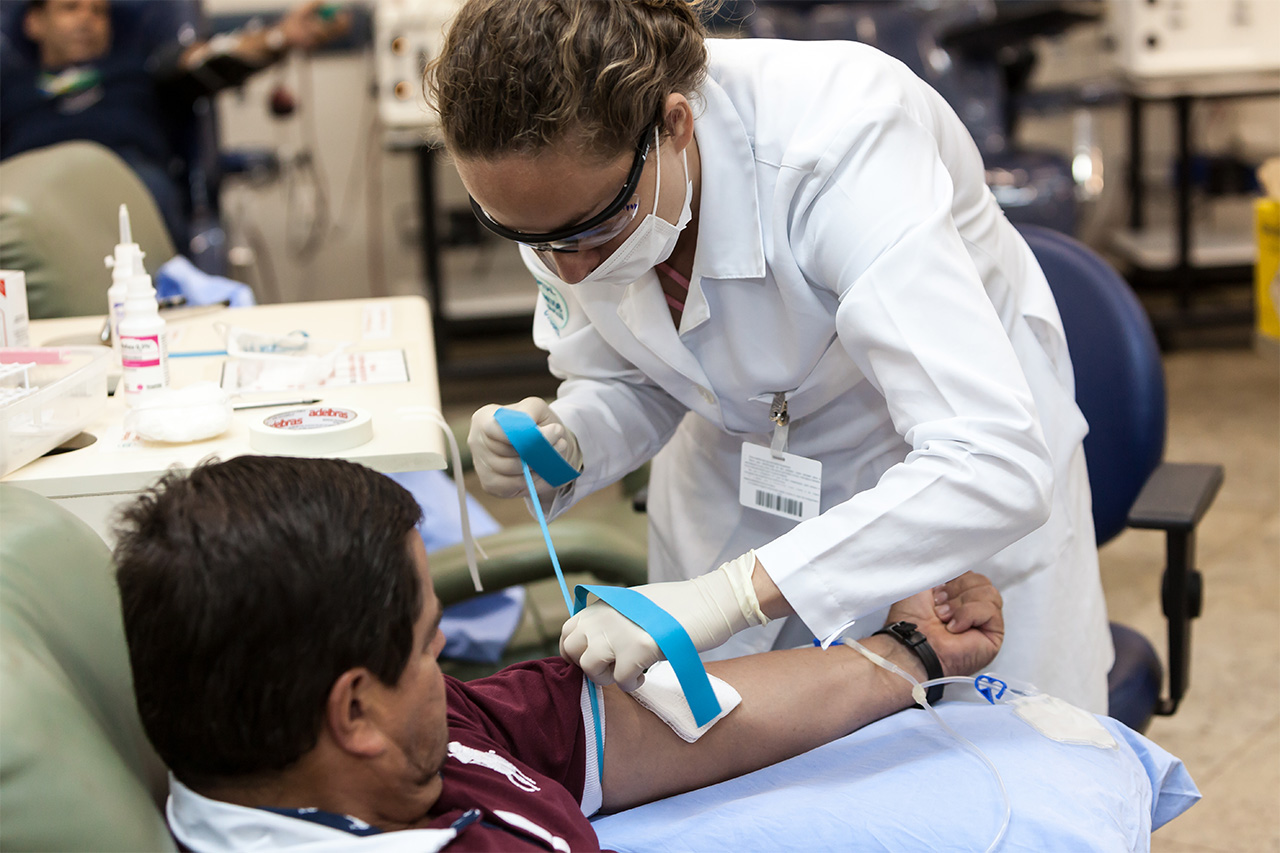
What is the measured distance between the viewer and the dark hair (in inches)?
31.3

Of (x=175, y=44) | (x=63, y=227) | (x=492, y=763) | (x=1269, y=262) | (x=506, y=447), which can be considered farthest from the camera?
(x=175, y=44)

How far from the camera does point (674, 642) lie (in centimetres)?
102

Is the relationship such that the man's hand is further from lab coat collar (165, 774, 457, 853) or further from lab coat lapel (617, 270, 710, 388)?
lab coat collar (165, 774, 457, 853)

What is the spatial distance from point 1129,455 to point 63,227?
5.48ft

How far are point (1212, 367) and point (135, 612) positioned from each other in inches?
172

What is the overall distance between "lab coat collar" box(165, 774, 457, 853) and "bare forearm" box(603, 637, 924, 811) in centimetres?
29

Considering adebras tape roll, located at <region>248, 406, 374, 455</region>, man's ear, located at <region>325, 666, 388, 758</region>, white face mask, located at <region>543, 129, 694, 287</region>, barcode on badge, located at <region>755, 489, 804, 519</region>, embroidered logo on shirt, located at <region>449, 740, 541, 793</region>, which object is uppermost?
white face mask, located at <region>543, 129, 694, 287</region>

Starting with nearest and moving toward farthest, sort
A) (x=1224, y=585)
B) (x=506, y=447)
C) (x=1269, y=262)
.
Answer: (x=506, y=447) < (x=1269, y=262) < (x=1224, y=585)

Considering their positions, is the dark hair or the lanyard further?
the lanyard

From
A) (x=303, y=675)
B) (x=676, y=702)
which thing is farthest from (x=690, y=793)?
(x=303, y=675)

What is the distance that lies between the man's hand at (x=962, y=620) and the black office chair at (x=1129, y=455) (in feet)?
1.09

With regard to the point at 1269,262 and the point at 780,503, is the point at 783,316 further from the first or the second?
the point at 1269,262

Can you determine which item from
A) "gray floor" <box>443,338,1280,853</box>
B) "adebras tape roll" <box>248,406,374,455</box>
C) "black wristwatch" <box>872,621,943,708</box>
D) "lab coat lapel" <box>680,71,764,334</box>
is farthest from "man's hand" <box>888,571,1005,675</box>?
"gray floor" <box>443,338,1280,853</box>

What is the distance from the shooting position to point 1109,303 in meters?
1.69
